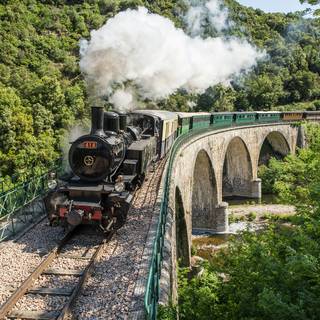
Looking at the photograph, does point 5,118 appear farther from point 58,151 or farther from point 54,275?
point 54,275

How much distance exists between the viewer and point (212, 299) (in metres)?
8.66

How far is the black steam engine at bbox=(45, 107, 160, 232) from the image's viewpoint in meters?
9.11

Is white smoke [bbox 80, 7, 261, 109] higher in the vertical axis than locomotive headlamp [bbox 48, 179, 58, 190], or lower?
higher

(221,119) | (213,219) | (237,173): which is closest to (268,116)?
(237,173)

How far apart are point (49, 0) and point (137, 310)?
68301 millimetres

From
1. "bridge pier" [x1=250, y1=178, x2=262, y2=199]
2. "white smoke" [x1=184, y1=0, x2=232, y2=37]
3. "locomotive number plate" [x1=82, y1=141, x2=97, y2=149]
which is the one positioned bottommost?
"bridge pier" [x1=250, y1=178, x2=262, y2=199]

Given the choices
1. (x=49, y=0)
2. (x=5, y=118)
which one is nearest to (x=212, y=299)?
(x=5, y=118)

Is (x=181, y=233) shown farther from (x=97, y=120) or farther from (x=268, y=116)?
(x=268, y=116)

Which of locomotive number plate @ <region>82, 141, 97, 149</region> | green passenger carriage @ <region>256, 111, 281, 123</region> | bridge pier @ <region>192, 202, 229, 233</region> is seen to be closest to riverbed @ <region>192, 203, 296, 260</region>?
bridge pier @ <region>192, 202, 229, 233</region>

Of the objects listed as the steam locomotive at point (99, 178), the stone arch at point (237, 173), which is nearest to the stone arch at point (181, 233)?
the steam locomotive at point (99, 178)

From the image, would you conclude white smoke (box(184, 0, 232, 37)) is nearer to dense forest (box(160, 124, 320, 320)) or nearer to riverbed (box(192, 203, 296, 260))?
riverbed (box(192, 203, 296, 260))

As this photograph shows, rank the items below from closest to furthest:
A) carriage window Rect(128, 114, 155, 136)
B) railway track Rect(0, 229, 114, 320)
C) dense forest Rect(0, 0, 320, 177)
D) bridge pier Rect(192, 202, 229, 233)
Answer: railway track Rect(0, 229, 114, 320), carriage window Rect(128, 114, 155, 136), bridge pier Rect(192, 202, 229, 233), dense forest Rect(0, 0, 320, 177)

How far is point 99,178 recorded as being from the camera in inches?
387

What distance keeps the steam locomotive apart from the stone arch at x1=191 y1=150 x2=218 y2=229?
589 inches
